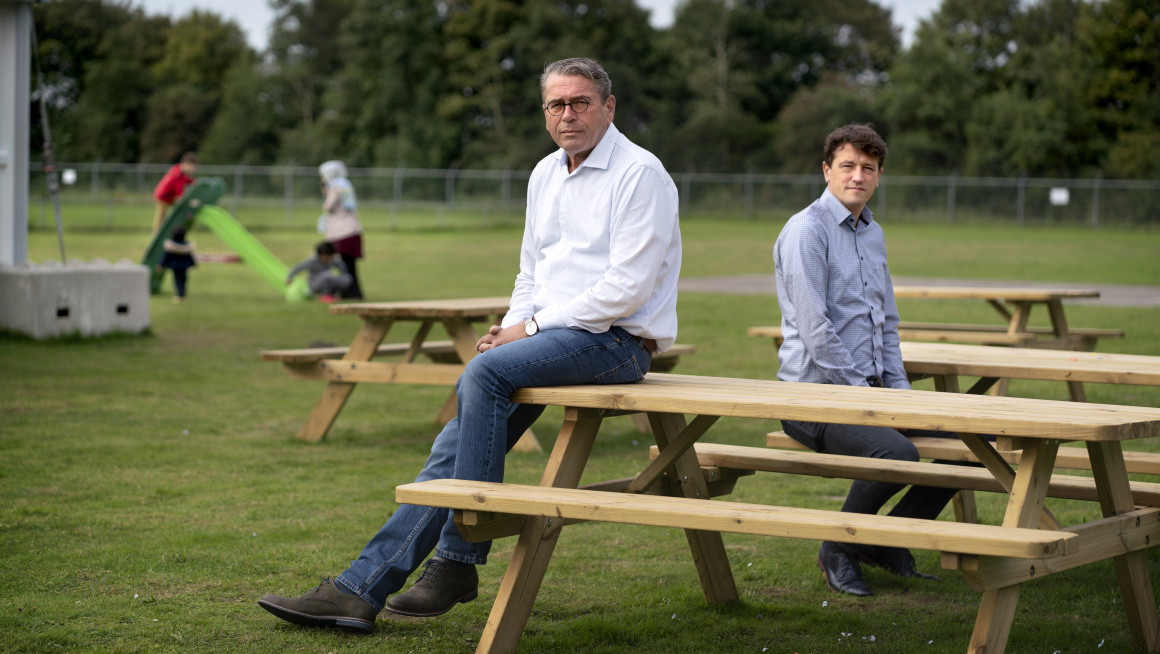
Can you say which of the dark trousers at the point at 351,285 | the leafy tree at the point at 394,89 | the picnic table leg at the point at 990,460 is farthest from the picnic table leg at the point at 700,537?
the leafy tree at the point at 394,89

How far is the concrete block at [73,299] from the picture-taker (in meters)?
11.5

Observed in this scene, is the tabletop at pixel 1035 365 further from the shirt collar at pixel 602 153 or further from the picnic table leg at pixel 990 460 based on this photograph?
the shirt collar at pixel 602 153

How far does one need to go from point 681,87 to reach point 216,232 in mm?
48010

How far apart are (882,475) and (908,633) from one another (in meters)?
0.52

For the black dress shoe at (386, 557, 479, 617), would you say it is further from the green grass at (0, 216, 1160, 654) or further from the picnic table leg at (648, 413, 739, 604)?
the picnic table leg at (648, 413, 739, 604)

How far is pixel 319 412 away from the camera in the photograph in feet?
24.2

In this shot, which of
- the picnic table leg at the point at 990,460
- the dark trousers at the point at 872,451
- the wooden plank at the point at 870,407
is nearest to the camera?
the wooden plank at the point at 870,407

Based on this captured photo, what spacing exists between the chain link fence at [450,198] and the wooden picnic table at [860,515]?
1413 inches

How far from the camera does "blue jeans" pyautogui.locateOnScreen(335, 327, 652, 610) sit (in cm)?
371

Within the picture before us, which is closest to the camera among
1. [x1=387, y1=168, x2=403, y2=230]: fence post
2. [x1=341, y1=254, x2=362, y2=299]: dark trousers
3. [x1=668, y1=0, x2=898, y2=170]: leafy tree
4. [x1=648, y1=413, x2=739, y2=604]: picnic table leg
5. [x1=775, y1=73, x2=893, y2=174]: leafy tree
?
[x1=648, y1=413, x2=739, y2=604]: picnic table leg

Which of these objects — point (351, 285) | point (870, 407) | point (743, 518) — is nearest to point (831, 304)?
point (870, 407)

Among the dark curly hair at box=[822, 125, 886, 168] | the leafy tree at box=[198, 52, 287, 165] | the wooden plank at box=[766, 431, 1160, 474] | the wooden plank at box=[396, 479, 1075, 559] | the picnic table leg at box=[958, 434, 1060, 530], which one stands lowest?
the wooden plank at box=[766, 431, 1160, 474]

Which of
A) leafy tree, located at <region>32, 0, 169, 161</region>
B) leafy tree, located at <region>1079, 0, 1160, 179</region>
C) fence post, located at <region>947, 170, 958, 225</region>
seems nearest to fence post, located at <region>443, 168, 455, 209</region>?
leafy tree, located at <region>32, 0, 169, 161</region>

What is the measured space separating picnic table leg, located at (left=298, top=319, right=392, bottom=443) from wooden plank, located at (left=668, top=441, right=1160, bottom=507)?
10.8ft
